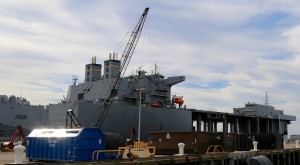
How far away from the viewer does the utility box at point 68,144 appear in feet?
68.7

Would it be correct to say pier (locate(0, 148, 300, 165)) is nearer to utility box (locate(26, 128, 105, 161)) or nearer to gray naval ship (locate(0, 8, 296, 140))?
utility box (locate(26, 128, 105, 161))

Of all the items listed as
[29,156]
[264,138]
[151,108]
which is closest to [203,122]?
[151,108]

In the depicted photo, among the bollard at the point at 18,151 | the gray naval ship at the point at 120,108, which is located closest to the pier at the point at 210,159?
the bollard at the point at 18,151

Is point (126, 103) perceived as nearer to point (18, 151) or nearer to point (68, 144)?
point (68, 144)

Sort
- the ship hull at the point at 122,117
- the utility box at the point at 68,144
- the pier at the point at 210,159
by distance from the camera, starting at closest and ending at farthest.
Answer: the pier at the point at 210,159 < the utility box at the point at 68,144 < the ship hull at the point at 122,117

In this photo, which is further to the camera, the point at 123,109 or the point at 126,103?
the point at 126,103

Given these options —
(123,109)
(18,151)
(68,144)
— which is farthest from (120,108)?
(18,151)

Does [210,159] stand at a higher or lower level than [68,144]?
lower

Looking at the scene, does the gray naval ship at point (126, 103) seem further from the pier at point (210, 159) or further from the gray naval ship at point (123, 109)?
the pier at point (210, 159)

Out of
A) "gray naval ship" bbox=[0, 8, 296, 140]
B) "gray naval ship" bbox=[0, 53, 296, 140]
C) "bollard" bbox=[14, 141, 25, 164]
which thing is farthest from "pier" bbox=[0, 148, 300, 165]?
"gray naval ship" bbox=[0, 53, 296, 140]

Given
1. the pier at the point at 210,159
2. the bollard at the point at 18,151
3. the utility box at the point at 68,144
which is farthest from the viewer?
the utility box at the point at 68,144

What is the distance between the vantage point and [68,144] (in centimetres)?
2114

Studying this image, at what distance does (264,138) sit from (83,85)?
41.0 m

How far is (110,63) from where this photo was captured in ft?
233
